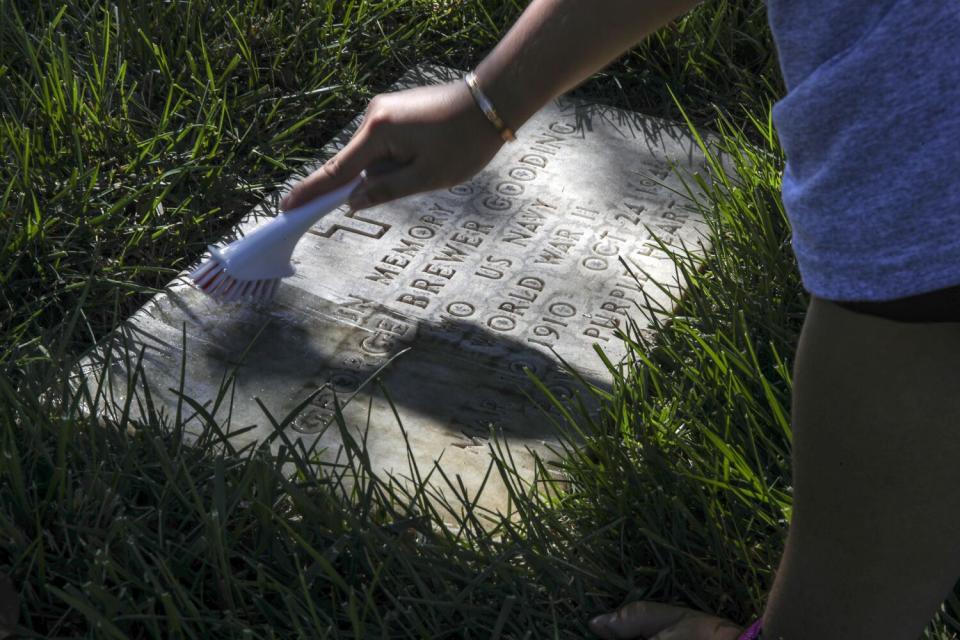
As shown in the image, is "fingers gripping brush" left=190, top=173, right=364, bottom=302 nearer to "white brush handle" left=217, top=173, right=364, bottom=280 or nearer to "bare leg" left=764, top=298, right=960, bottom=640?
"white brush handle" left=217, top=173, right=364, bottom=280

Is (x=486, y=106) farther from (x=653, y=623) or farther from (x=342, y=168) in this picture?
(x=653, y=623)

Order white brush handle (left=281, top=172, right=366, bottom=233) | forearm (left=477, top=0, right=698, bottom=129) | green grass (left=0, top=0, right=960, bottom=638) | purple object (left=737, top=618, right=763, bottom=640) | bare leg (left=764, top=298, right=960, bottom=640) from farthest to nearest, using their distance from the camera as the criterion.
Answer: white brush handle (left=281, top=172, right=366, bottom=233) → forearm (left=477, top=0, right=698, bottom=129) → green grass (left=0, top=0, right=960, bottom=638) → purple object (left=737, top=618, right=763, bottom=640) → bare leg (left=764, top=298, right=960, bottom=640)

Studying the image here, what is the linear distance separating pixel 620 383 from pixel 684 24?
4.22ft

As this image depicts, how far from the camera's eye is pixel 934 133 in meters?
0.84

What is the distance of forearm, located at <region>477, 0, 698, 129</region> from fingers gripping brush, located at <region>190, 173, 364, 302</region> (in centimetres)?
40

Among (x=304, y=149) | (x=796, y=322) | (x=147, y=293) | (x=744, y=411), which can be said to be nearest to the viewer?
(x=744, y=411)

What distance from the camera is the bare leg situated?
37.2 inches

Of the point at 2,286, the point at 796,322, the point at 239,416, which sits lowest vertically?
the point at 796,322

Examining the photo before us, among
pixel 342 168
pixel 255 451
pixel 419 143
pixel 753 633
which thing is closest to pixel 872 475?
pixel 753 633

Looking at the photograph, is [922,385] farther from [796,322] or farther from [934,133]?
[796,322]

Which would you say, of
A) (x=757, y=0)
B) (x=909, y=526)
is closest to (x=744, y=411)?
(x=909, y=526)

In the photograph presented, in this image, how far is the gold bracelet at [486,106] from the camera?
1.63 metres

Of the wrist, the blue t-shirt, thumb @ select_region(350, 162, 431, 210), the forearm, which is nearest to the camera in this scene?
the blue t-shirt

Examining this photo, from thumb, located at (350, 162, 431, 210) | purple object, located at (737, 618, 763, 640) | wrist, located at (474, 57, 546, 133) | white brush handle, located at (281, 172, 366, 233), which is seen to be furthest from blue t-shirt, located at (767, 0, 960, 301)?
white brush handle, located at (281, 172, 366, 233)
